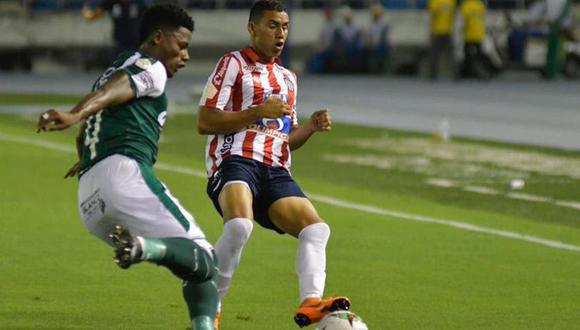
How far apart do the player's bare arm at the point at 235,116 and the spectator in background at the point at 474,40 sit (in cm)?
3176

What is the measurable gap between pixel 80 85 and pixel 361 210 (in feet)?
77.1

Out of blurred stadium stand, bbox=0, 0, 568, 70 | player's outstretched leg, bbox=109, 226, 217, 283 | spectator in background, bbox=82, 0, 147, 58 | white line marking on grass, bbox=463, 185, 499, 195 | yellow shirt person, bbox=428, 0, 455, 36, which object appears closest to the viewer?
player's outstretched leg, bbox=109, 226, 217, 283

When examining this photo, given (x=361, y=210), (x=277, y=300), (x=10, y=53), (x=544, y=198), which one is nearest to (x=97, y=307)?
(x=277, y=300)

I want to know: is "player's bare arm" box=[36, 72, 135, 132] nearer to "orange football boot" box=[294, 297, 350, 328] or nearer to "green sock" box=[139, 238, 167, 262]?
"green sock" box=[139, 238, 167, 262]

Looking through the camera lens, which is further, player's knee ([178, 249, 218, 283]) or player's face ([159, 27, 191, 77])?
player's face ([159, 27, 191, 77])

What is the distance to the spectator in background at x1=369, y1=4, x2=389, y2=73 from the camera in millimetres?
45125

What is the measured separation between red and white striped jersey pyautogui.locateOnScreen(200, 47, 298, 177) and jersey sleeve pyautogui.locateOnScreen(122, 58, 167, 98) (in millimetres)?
1431

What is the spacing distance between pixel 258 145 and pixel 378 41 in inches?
1429

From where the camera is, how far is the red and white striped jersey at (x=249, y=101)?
9.88m

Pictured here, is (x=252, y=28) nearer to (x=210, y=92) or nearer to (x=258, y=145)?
(x=210, y=92)

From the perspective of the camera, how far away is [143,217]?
8.23 m

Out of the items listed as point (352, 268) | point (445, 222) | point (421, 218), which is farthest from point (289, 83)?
point (421, 218)

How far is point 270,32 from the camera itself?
389 inches

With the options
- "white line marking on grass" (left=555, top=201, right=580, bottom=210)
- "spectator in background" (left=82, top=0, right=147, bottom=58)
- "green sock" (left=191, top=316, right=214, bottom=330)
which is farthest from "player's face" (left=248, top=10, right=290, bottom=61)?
"spectator in background" (left=82, top=0, right=147, bottom=58)
